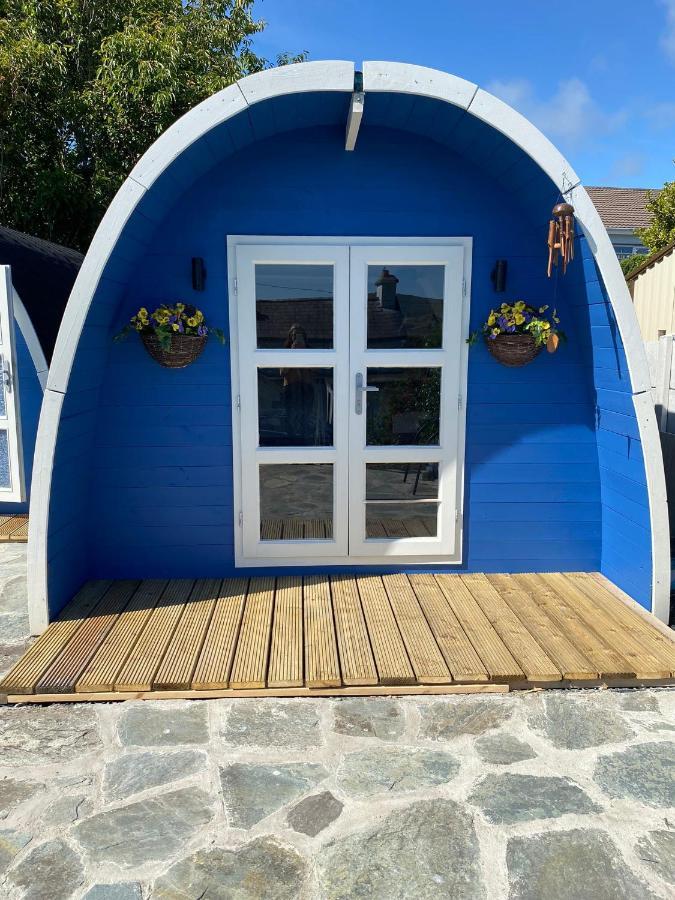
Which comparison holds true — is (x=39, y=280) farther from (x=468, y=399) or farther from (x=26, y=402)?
(x=468, y=399)

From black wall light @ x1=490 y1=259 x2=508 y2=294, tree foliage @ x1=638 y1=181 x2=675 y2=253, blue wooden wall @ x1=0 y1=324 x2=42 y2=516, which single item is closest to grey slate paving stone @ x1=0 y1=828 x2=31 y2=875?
black wall light @ x1=490 y1=259 x2=508 y2=294

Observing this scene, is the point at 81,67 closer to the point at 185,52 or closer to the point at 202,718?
the point at 185,52

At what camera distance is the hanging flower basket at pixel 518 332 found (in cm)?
366

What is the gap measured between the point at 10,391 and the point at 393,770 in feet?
12.0

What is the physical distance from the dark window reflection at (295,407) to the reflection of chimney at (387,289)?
1.63ft

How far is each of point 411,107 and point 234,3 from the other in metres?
8.62

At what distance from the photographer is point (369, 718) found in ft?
8.61

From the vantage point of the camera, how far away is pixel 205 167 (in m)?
3.47

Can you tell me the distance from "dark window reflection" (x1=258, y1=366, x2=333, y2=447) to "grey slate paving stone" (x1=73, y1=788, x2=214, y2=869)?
2.08 m

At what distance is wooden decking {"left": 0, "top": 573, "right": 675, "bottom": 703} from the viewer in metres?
2.81

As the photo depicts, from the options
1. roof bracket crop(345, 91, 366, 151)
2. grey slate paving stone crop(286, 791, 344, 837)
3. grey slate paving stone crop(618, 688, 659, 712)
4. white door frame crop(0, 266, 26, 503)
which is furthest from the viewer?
white door frame crop(0, 266, 26, 503)

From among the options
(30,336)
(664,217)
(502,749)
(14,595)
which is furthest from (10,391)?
(664,217)

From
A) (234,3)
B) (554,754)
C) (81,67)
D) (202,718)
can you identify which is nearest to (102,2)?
(81,67)

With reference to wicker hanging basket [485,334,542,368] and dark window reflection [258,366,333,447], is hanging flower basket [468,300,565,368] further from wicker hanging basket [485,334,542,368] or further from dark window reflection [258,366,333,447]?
dark window reflection [258,366,333,447]
